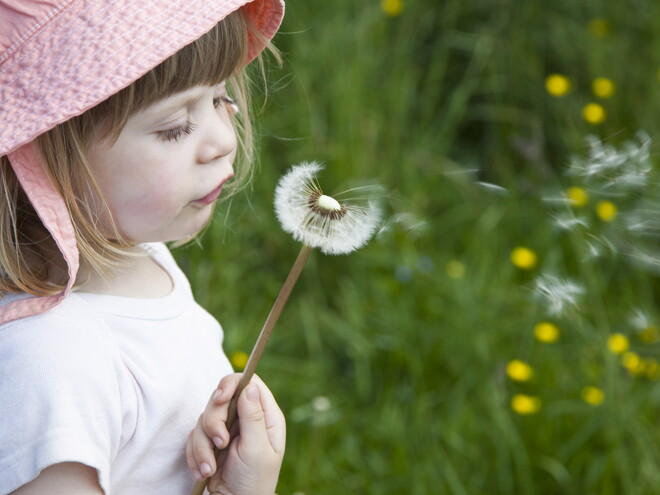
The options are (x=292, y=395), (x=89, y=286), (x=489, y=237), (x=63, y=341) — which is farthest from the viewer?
(x=489, y=237)

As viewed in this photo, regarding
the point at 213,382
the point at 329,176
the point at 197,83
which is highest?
the point at 197,83

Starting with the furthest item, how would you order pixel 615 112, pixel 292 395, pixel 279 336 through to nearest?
pixel 615 112
pixel 279 336
pixel 292 395

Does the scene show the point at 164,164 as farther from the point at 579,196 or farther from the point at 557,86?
the point at 557,86

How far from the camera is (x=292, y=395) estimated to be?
2.17 meters

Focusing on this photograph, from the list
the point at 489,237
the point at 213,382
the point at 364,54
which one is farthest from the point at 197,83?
the point at 364,54

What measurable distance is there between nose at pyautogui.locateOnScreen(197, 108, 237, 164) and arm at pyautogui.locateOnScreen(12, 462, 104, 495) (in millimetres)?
372

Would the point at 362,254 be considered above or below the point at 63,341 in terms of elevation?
below

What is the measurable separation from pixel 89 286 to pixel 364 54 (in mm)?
1819

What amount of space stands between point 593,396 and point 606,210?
0.59m

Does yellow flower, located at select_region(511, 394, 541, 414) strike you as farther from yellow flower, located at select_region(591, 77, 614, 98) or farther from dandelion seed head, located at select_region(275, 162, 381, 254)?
yellow flower, located at select_region(591, 77, 614, 98)

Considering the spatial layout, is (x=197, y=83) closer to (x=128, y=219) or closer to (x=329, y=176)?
(x=128, y=219)

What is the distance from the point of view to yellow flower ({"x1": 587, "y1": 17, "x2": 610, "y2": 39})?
290cm

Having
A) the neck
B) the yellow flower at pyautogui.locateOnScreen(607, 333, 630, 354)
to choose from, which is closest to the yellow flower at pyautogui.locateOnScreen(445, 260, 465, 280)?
the yellow flower at pyautogui.locateOnScreen(607, 333, 630, 354)

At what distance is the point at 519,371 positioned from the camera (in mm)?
2072
